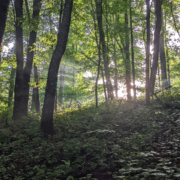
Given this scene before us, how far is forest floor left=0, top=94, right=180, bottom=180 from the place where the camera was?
3.81 m

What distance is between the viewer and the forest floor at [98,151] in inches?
150

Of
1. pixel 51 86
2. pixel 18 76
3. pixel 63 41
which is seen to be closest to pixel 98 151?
pixel 51 86

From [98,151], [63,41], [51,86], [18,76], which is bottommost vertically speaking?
[98,151]

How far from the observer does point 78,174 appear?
413 centimetres

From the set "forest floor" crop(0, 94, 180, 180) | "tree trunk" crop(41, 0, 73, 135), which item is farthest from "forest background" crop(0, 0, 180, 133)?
"forest floor" crop(0, 94, 180, 180)

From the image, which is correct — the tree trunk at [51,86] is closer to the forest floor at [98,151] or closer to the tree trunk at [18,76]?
the forest floor at [98,151]

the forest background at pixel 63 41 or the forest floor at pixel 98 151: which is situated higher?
the forest background at pixel 63 41

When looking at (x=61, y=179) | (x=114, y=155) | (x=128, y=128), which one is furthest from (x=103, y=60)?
(x=61, y=179)

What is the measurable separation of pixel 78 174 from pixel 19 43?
8935 millimetres

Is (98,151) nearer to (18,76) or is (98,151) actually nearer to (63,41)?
(63,41)

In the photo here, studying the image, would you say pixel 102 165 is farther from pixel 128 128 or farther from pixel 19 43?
pixel 19 43

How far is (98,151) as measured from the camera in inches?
199

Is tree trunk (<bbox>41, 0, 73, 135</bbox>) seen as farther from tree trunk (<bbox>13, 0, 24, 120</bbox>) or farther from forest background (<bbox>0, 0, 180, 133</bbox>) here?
tree trunk (<bbox>13, 0, 24, 120</bbox>)

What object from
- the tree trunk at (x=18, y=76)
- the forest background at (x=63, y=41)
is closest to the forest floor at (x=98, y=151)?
the forest background at (x=63, y=41)
